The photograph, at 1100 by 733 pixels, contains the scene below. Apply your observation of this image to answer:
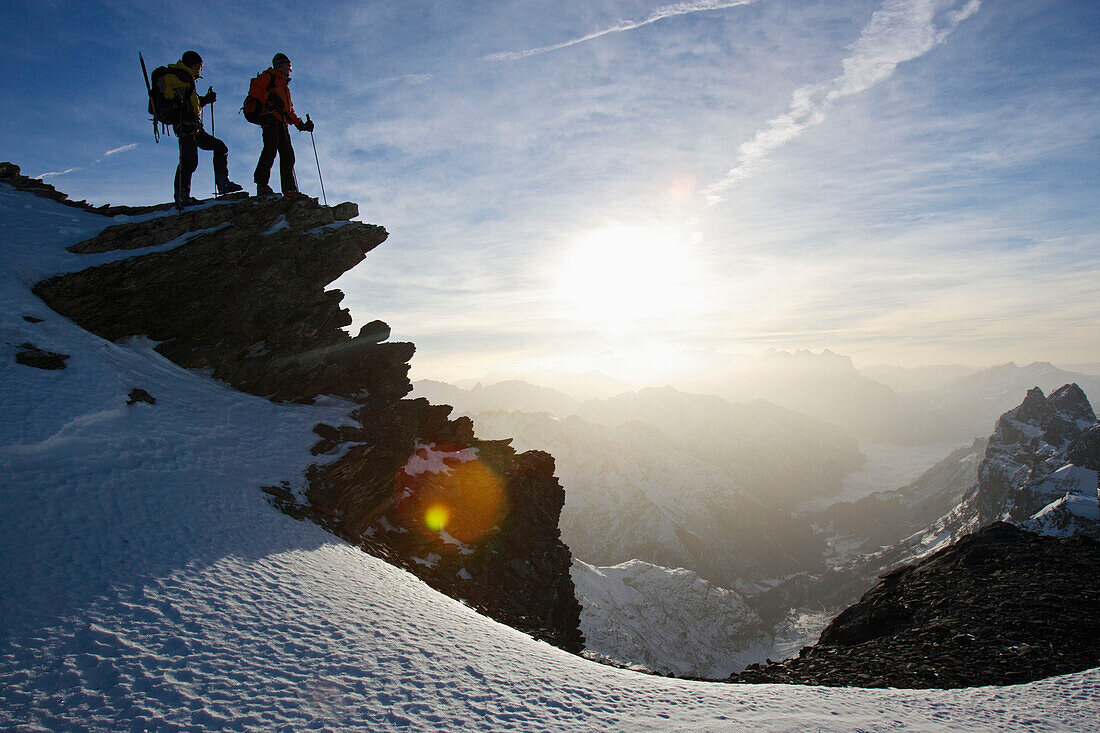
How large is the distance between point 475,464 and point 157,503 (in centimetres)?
1956

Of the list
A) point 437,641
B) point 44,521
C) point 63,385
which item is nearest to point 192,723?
point 437,641

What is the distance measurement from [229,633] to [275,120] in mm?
26073

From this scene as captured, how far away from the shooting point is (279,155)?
28406 millimetres

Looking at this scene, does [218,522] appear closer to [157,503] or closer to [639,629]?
[157,503]

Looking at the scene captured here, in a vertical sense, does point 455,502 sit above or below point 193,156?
below

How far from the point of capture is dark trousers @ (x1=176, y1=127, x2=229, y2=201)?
2497 cm

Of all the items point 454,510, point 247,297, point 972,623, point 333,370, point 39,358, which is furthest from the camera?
point 333,370

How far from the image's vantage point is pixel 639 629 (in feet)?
630

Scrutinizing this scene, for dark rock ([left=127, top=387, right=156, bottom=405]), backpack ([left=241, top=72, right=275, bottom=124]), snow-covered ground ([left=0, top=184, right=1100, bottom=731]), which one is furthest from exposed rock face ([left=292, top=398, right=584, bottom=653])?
backpack ([left=241, top=72, right=275, bottom=124])

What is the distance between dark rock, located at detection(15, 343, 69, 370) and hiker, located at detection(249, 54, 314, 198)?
1451cm

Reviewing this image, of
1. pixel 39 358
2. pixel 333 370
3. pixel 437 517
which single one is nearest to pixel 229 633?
pixel 39 358

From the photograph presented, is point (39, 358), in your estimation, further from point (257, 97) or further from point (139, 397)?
point (257, 97)

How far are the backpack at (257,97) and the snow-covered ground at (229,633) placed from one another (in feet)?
46.5

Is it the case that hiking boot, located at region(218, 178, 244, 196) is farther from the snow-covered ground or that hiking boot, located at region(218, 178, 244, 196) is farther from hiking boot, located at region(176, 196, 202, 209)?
the snow-covered ground
